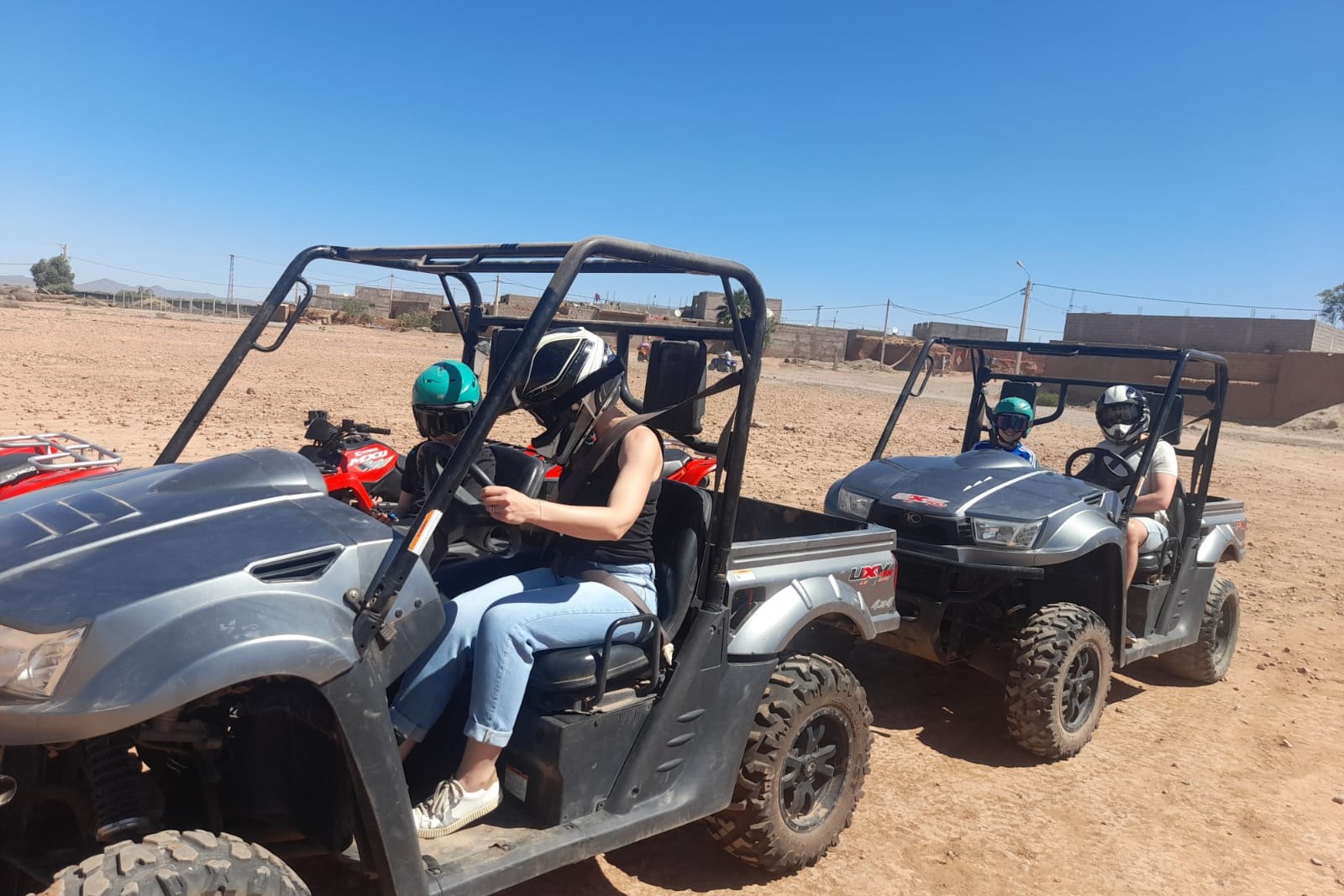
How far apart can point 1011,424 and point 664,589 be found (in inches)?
141

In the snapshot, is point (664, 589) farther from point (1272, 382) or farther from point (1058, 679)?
point (1272, 382)

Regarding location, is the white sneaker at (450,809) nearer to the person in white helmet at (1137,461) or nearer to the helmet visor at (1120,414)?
the person in white helmet at (1137,461)

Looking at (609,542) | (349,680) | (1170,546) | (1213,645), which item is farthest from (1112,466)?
(349,680)

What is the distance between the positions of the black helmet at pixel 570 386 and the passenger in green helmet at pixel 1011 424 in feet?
11.8

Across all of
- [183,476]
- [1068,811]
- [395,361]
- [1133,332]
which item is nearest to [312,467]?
[183,476]

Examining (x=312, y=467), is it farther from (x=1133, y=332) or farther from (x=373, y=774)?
(x=1133, y=332)

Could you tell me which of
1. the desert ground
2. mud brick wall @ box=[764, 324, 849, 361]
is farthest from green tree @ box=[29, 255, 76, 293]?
the desert ground

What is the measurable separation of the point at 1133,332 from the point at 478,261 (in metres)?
44.4

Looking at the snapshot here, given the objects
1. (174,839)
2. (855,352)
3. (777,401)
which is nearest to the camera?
(174,839)

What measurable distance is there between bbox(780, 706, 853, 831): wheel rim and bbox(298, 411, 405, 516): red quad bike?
2877 mm

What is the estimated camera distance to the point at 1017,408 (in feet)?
19.6

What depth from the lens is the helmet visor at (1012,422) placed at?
600 cm

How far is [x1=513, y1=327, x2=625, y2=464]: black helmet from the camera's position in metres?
2.87

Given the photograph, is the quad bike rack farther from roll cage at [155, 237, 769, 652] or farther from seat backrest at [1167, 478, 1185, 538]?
seat backrest at [1167, 478, 1185, 538]
